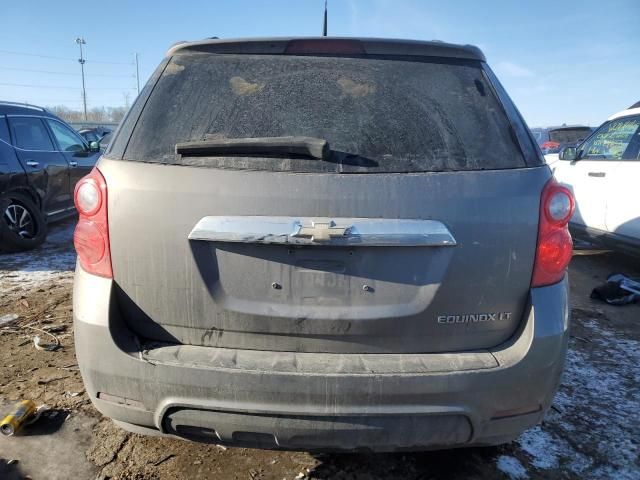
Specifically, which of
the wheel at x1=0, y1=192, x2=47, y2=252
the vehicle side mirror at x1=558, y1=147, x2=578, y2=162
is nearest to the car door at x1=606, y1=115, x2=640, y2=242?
the vehicle side mirror at x1=558, y1=147, x2=578, y2=162

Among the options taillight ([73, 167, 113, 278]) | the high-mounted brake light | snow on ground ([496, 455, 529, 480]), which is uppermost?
the high-mounted brake light

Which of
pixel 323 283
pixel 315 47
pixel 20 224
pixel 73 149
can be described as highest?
pixel 315 47

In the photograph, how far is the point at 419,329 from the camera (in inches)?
68.4

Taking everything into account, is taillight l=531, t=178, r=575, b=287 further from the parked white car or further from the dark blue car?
the dark blue car

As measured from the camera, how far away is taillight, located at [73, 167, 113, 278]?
1789 mm

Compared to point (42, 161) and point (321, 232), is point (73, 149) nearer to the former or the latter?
point (42, 161)

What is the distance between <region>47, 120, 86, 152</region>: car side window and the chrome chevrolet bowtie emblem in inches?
277

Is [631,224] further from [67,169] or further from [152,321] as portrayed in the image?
[67,169]

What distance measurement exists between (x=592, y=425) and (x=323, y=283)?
2.01 m

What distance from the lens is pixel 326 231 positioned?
1.63 meters

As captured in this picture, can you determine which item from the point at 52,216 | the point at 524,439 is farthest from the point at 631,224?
the point at 52,216

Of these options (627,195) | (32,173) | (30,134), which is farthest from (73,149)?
(627,195)

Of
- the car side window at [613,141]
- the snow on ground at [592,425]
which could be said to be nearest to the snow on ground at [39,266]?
the snow on ground at [592,425]

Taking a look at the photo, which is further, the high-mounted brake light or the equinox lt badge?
the high-mounted brake light
